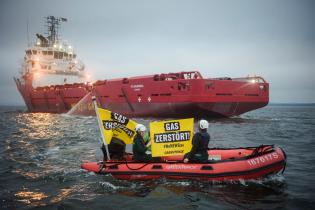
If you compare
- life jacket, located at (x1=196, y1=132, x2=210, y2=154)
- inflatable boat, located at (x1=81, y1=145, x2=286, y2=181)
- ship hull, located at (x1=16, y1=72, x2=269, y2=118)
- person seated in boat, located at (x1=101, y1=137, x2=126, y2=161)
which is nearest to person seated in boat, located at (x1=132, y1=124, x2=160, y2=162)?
inflatable boat, located at (x1=81, y1=145, x2=286, y2=181)

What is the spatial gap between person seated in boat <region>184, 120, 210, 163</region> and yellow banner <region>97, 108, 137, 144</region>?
2106 mm

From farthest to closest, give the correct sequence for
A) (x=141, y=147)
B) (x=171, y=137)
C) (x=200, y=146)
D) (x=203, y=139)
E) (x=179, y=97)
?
(x=179, y=97) < (x=141, y=147) < (x=171, y=137) < (x=200, y=146) < (x=203, y=139)

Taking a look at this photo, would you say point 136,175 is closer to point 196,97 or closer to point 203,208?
point 203,208

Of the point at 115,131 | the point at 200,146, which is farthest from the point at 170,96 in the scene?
the point at 200,146

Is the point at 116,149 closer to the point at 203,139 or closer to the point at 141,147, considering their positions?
the point at 141,147

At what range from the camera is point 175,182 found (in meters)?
8.17

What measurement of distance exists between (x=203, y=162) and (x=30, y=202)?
4520mm

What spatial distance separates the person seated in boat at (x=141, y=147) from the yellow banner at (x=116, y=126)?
72cm

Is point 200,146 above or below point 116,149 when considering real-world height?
above

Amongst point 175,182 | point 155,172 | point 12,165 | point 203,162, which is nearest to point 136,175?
point 155,172

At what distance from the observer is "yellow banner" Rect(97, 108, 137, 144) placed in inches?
359

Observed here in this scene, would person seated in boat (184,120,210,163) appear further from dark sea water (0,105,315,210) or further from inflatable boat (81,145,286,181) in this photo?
dark sea water (0,105,315,210)

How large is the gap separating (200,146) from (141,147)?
68.5 inches

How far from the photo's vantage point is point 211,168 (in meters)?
7.87
